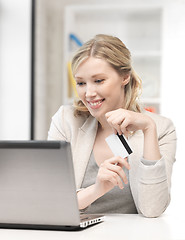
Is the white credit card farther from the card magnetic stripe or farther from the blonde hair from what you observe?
the blonde hair

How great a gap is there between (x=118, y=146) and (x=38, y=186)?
35 centimetres

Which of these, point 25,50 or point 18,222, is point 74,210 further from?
point 25,50

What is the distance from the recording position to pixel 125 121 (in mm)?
1518

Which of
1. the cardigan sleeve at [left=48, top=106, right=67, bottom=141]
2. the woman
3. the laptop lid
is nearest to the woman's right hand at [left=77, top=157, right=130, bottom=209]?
the woman

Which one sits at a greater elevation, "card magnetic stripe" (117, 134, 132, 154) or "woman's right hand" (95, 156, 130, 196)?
"card magnetic stripe" (117, 134, 132, 154)

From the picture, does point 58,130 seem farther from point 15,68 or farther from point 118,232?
point 15,68

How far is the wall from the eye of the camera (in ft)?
11.7

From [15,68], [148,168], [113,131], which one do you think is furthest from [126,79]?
[15,68]

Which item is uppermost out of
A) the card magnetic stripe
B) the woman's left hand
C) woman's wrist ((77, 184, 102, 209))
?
the woman's left hand

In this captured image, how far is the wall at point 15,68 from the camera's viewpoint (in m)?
3.57

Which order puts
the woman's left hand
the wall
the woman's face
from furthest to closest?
the wall < the woman's face < the woman's left hand

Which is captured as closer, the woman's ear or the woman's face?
the woman's face

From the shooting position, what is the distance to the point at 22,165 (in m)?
1.17

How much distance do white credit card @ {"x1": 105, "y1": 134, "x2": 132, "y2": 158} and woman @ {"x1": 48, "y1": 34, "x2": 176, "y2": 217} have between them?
25 millimetres
